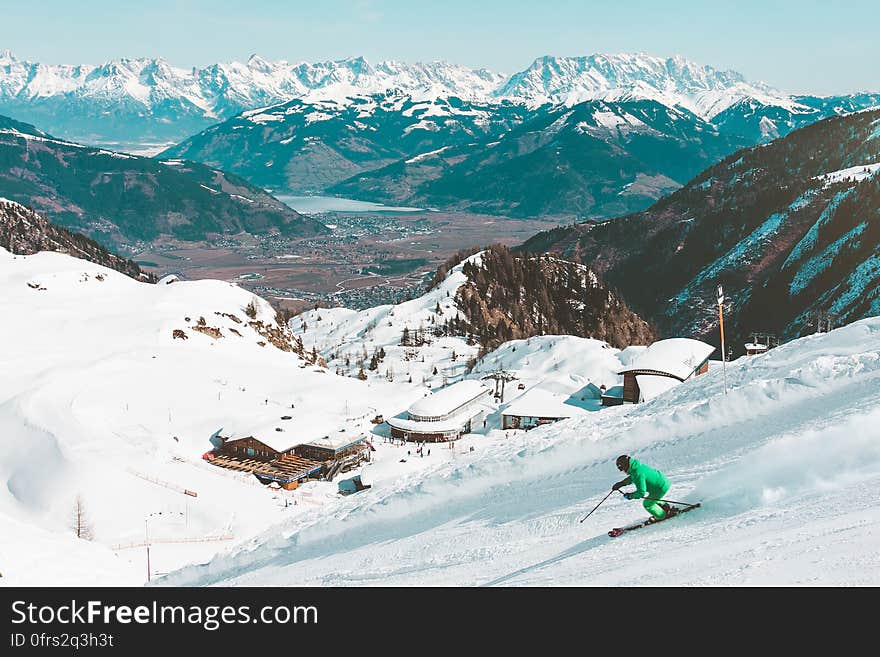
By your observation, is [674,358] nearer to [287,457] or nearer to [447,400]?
[447,400]

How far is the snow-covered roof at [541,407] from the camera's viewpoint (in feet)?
238

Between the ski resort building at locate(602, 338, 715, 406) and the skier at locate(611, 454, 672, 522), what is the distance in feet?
206

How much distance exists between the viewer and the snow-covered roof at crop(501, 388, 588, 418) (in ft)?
238

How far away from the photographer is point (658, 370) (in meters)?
78.7

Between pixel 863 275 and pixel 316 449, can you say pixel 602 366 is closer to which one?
pixel 316 449

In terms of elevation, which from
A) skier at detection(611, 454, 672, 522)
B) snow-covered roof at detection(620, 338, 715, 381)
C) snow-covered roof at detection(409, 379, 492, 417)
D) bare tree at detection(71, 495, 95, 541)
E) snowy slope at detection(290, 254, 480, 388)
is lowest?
bare tree at detection(71, 495, 95, 541)

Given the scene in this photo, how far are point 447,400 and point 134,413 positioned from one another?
30.2 metres

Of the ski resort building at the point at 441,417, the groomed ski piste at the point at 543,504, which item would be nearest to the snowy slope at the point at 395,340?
the ski resort building at the point at 441,417

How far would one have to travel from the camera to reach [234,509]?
47.1 m

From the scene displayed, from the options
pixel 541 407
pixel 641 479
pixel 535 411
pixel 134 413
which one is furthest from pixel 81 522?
pixel 541 407

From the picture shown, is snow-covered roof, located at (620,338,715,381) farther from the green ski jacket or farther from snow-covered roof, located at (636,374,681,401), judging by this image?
the green ski jacket

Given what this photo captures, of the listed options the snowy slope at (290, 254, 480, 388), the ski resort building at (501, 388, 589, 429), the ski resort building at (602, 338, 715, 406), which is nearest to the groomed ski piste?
the ski resort building at (501, 388, 589, 429)
